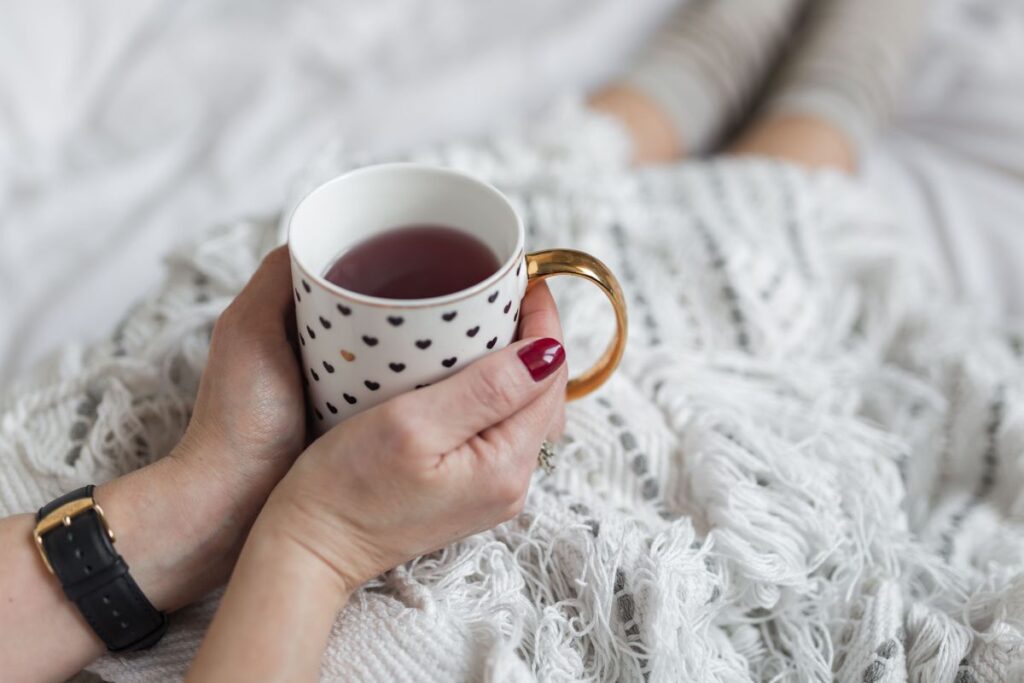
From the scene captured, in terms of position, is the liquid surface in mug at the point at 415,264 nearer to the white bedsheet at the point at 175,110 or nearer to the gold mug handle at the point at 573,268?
the gold mug handle at the point at 573,268

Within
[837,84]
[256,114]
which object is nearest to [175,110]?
[256,114]

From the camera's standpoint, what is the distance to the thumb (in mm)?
452

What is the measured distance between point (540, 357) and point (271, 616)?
7.6 inches

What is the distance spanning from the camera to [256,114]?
1.00 m

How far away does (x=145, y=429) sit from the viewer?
0.61 meters

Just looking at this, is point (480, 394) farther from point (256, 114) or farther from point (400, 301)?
point (256, 114)

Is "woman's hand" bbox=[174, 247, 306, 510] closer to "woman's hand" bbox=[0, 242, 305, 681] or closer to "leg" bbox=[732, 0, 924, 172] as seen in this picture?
"woman's hand" bbox=[0, 242, 305, 681]

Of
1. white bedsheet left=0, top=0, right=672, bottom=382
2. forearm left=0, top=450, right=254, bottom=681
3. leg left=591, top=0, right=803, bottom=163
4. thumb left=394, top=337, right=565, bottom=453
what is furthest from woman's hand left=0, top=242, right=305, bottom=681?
leg left=591, top=0, right=803, bottom=163

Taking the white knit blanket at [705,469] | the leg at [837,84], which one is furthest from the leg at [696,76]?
the white knit blanket at [705,469]

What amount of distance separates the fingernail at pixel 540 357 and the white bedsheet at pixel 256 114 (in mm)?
610

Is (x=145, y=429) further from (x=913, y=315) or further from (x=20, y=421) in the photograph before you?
(x=913, y=315)

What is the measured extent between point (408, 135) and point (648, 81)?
312 millimetres

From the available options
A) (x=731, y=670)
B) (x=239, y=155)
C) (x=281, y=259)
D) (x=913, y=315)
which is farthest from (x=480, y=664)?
(x=239, y=155)

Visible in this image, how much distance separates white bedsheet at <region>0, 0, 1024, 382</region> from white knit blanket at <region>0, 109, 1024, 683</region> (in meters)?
0.24
